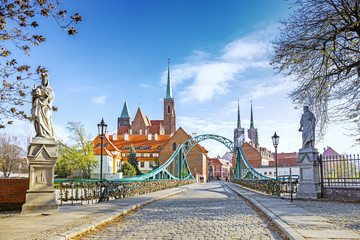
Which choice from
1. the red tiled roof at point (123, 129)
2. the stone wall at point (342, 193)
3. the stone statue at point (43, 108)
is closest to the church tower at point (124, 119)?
the red tiled roof at point (123, 129)

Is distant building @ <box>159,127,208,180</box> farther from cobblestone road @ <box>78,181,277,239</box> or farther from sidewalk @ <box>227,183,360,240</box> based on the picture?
sidewalk @ <box>227,183,360,240</box>

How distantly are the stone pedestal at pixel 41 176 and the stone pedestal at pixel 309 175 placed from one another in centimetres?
1020

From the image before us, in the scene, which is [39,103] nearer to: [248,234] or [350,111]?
[248,234]

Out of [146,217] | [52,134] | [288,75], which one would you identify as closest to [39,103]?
[52,134]

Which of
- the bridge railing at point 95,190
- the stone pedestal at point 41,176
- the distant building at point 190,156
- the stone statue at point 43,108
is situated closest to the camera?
the stone pedestal at point 41,176

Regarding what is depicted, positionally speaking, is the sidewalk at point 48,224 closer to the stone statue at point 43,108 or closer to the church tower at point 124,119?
the stone statue at point 43,108

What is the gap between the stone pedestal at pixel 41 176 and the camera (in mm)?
8688

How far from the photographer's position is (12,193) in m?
9.01

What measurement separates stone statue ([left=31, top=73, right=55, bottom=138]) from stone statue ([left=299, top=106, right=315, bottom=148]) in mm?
10560

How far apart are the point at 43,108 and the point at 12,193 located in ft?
8.51

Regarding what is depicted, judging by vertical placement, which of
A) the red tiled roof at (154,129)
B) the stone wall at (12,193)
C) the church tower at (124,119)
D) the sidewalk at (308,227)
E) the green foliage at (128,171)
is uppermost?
the church tower at (124,119)

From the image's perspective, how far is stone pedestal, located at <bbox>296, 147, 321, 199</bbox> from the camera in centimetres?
1355

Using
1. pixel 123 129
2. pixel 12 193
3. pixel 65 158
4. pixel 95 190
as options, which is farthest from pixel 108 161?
pixel 12 193

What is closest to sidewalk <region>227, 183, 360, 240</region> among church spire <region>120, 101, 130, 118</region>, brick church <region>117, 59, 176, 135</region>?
brick church <region>117, 59, 176, 135</region>
